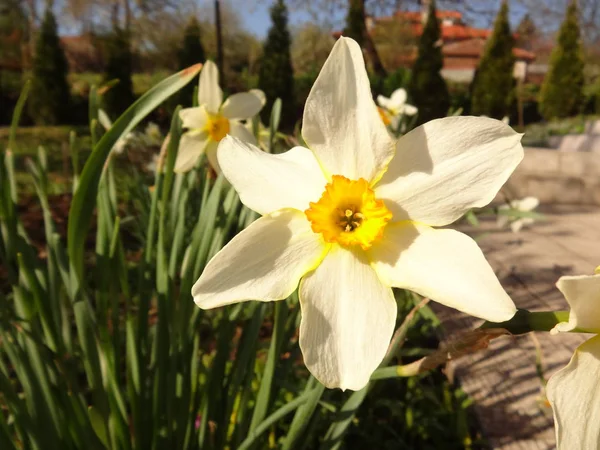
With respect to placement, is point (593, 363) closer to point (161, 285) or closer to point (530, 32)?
point (161, 285)

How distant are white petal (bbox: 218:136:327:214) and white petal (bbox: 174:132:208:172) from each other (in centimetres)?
65

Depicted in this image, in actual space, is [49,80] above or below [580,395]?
below

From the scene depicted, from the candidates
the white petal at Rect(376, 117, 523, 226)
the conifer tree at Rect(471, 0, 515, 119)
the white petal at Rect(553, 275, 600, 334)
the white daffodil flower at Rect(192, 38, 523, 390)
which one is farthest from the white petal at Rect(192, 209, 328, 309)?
the conifer tree at Rect(471, 0, 515, 119)

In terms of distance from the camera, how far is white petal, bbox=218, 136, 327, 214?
0.59 m

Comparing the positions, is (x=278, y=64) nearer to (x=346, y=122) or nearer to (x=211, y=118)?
(x=211, y=118)

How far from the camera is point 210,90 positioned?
1.31m

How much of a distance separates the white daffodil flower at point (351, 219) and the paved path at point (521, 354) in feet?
1.40

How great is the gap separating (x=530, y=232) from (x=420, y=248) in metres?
4.22

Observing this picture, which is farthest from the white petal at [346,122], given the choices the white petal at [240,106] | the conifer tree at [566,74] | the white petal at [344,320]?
the conifer tree at [566,74]

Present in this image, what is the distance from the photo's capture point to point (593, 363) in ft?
1.49

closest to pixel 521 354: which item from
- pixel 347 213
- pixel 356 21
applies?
pixel 347 213

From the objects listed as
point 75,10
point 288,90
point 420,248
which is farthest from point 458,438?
point 75,10

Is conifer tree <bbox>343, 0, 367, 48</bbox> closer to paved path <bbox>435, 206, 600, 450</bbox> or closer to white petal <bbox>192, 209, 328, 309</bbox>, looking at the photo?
paved path <bbox>435, 206, 600, 450</bbox>

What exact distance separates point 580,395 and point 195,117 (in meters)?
1.05
